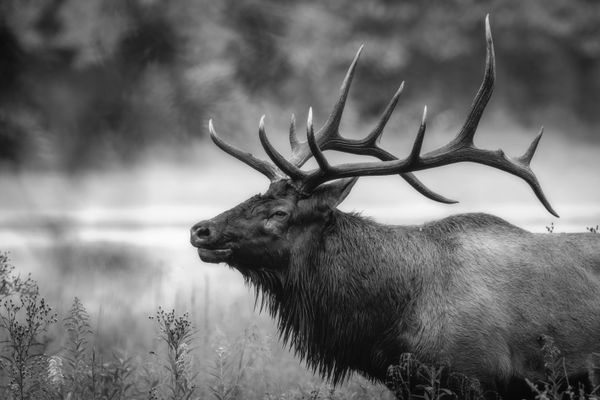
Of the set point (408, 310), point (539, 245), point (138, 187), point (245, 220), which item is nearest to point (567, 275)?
point (539, 245)

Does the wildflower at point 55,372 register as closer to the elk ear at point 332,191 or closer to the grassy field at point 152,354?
the grassy field at point 152,354

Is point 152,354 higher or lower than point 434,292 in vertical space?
lower

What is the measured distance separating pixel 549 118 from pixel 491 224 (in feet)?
44.7

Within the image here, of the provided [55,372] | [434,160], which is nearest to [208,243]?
[55,372]

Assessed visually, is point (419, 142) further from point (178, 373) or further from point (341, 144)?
point (178, 373)

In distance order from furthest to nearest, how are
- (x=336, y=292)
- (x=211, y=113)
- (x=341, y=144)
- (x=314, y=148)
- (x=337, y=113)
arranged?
(x=211, y=113), (x=341, y=144), (x=337, y=113), (x=336, y=292), (x=314, y=148)

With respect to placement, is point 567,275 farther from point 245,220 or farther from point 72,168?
point 72,168

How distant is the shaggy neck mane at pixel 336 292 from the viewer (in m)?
4.36

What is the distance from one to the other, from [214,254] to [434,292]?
1.00 metres

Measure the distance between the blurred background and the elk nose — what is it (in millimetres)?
1084

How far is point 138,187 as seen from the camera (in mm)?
12281

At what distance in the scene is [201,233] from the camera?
168 inches

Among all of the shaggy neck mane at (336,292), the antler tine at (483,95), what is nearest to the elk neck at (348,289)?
the shaggy neck mane at (336,292)

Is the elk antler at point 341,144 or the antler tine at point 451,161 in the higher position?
the elk antler at point 341,144
